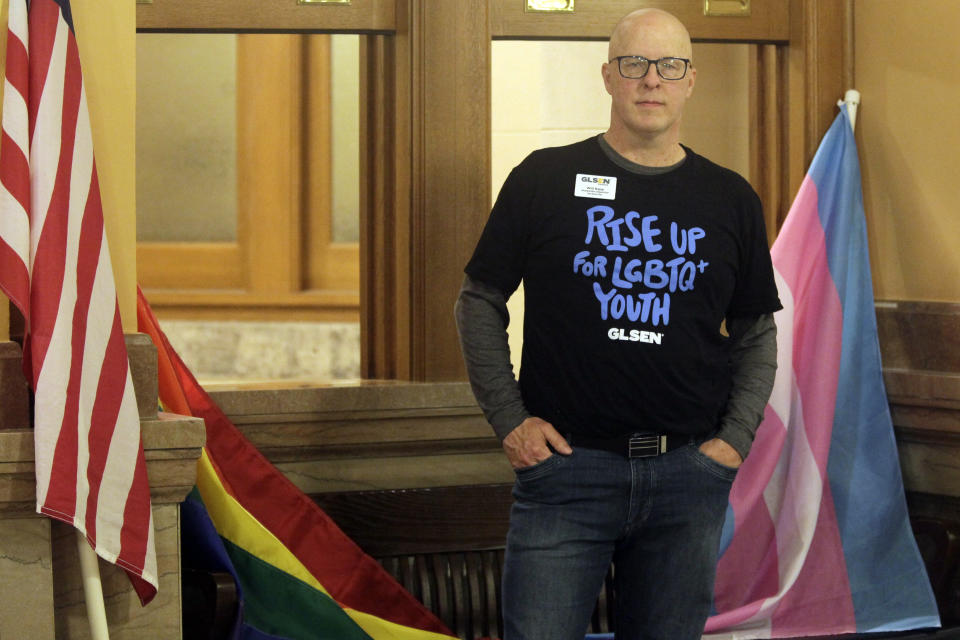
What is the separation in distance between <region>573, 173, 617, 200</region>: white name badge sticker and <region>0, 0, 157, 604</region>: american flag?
0.77 m

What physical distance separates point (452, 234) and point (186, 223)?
8.05 ft

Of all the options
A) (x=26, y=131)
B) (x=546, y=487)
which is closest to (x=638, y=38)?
(x=546, y=487)

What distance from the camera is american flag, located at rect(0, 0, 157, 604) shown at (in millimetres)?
1908

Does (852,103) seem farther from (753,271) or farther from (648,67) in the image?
(648,67)

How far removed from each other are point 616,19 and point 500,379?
4.54ft

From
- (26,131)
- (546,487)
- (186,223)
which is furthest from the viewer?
(186,223)

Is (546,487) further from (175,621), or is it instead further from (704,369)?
(175,621)

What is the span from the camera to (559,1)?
10.4 ft

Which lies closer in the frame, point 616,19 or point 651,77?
point 651,77

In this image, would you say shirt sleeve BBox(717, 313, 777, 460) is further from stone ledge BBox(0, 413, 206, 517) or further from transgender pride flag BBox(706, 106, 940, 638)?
stone ledge BBox(0, 413, 206, 517)

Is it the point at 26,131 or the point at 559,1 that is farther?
the point at 559,1

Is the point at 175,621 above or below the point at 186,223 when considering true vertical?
below

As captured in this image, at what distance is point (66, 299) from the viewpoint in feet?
6.35

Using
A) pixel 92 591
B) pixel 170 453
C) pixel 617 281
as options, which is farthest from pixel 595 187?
pixel 92 591
